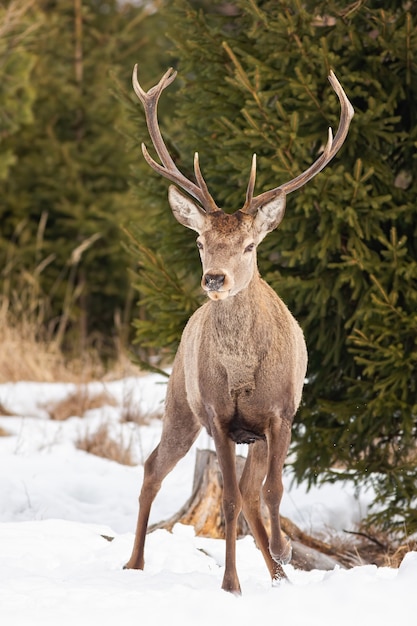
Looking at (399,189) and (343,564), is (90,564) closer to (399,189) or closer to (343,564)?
(343,564)

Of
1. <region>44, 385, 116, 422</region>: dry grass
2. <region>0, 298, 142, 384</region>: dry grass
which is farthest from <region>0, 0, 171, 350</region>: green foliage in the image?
<region>44, 385, 116, 422</region>: dry grass

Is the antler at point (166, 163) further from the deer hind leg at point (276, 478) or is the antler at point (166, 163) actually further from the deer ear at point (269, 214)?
the deer hind leg at point (276, 478)

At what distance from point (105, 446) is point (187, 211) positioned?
454 centimetres

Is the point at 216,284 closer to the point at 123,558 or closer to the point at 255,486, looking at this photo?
the point at 255,486

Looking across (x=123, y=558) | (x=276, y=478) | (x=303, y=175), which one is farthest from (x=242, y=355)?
(x=123, y=558)

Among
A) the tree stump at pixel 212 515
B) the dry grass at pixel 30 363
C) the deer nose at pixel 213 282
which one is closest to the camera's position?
the deer nose at pixel 213 282

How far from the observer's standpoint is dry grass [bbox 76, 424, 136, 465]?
28.3 feet

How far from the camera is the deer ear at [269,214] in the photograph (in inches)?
173

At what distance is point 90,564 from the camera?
4.98 metres

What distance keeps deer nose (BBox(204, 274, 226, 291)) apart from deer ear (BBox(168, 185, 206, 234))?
38 cm

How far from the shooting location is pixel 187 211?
4.51 meters

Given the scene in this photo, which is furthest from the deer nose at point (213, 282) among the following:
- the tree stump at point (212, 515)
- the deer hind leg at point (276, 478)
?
the tree stump at point (212, 515)

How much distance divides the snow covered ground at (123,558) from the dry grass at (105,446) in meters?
0.10

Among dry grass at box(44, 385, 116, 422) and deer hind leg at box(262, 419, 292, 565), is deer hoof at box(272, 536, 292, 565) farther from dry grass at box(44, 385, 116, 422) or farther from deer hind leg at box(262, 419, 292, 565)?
dry grass at box(44, 385, 116, 422)
